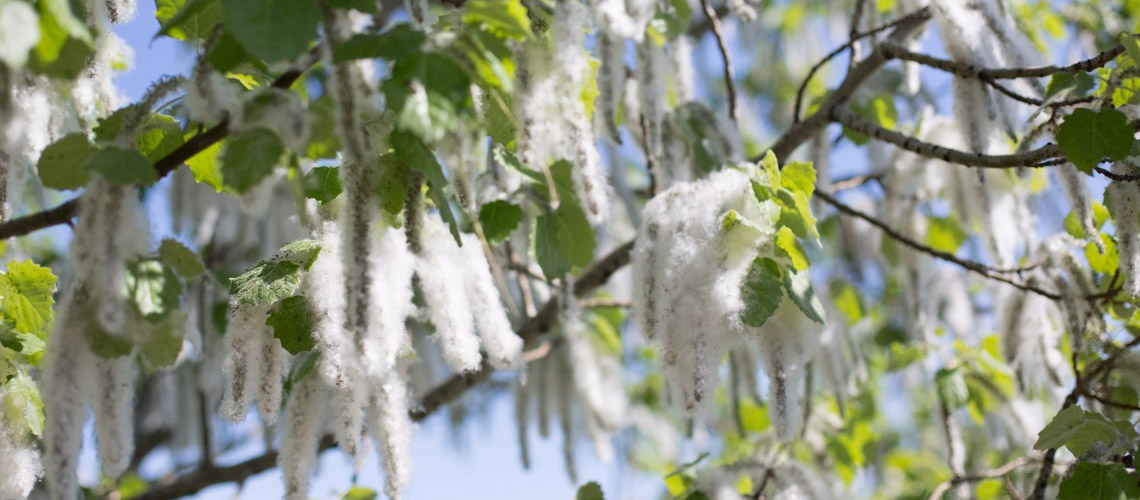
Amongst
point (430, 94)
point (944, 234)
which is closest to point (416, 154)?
point (430, 94)

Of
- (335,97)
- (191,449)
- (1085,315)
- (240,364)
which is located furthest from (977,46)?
(191,449)

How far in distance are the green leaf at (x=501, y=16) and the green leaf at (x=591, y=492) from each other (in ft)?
3.88

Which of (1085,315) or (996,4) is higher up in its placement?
(996,4)

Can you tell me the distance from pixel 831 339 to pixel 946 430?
389 millimetres

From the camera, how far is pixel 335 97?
2.96 feet

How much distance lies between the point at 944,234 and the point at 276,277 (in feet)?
7.16

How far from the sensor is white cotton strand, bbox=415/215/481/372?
1.19 m

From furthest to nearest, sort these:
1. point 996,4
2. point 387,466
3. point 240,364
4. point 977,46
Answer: point 996,4
point 977,46
point 240,364
point 387,466

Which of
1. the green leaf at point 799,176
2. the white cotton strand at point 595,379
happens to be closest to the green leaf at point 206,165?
the green leaf at point 799,176

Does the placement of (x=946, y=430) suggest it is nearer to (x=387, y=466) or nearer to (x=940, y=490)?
(x=940, y=490)

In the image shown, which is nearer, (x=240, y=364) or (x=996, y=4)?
(x=240, y=364)

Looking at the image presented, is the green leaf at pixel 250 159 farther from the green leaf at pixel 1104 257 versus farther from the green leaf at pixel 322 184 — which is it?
the green leaf at pixel 1104 257

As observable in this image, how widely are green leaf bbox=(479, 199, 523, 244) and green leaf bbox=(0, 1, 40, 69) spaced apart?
80 centimetres

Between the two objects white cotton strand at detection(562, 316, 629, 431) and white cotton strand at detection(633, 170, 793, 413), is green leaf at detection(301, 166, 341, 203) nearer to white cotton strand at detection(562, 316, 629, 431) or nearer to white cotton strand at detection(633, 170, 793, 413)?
white cotton strand at detection(633, 170, 793, 413)
